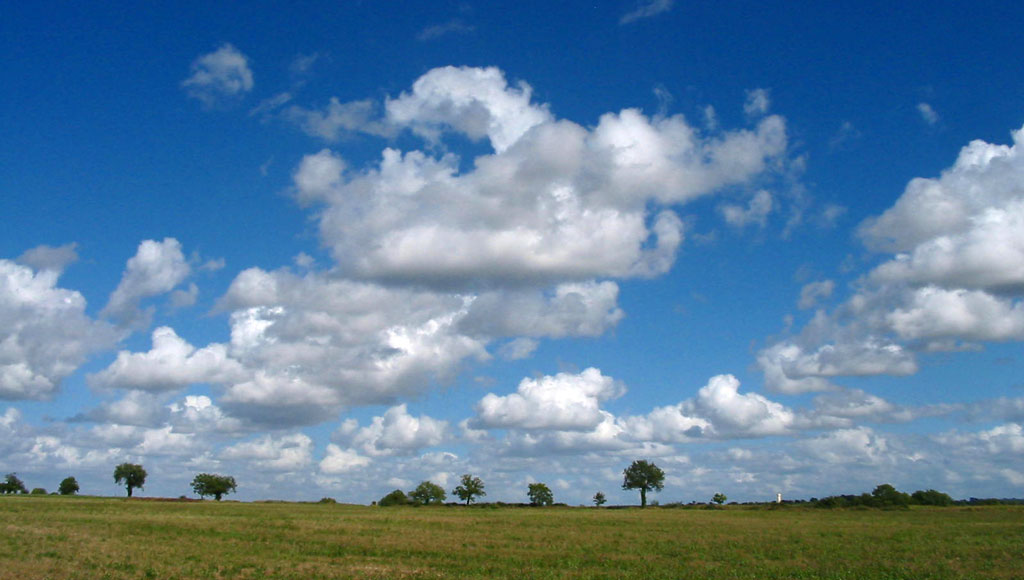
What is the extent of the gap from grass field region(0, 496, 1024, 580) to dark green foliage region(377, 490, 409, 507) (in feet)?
320

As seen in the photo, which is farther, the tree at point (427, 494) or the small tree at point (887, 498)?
the tree at point (427, 494)

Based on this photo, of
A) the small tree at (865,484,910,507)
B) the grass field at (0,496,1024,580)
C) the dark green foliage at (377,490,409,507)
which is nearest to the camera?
the grass field at (0,496,1024,580)

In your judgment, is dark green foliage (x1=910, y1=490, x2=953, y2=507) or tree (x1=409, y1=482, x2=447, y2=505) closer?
dark green foliage (x1=910, y1=490, x2=953, y2=507)

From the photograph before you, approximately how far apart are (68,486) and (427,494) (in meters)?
94.6

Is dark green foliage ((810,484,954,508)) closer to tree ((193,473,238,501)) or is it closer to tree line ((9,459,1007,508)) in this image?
tree line ((9,459,1007,508))

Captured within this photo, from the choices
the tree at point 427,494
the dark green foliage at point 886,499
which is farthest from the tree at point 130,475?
the dark green foliage at point 886,499

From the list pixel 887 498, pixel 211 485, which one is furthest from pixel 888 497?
pixel 211 485

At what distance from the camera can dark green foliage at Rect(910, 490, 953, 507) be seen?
127 meters

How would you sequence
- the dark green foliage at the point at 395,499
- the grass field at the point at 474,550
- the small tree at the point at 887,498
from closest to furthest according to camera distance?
the grass field at the point at 474,550 < the small tree at the point at 887,498 < the dark green foliage at the point at 395,499

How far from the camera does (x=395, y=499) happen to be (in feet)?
546

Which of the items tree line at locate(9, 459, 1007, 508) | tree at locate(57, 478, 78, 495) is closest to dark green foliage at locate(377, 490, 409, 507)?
tree line at locate(9, 459, 1007, 508)

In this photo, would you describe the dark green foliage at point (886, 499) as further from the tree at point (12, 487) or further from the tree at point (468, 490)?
the tree at point (12, 487)

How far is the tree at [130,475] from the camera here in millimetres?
181625

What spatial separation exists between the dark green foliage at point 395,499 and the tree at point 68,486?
83.0 metres
